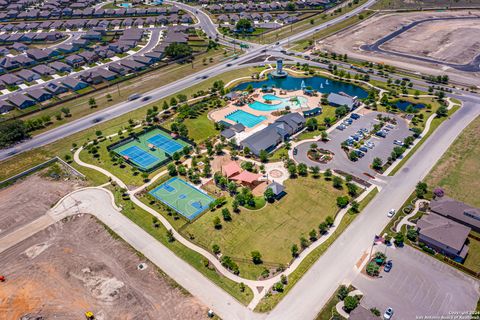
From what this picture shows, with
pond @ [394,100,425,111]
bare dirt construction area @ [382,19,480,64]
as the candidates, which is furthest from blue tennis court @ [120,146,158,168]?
bare dirt construction area @ [382,19,480,64]

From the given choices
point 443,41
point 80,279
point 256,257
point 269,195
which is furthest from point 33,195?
point 443,41

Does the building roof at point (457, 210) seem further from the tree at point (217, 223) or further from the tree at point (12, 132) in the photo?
the tree at point (12, 132)

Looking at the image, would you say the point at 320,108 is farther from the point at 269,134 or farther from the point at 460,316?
Answer: the point at 460,316

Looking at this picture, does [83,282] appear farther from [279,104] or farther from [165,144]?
[279,104]

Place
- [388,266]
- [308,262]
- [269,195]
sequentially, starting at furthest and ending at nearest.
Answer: [269,195] → [308,262] → [388,266]

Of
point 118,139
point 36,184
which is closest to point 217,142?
point 118,139
